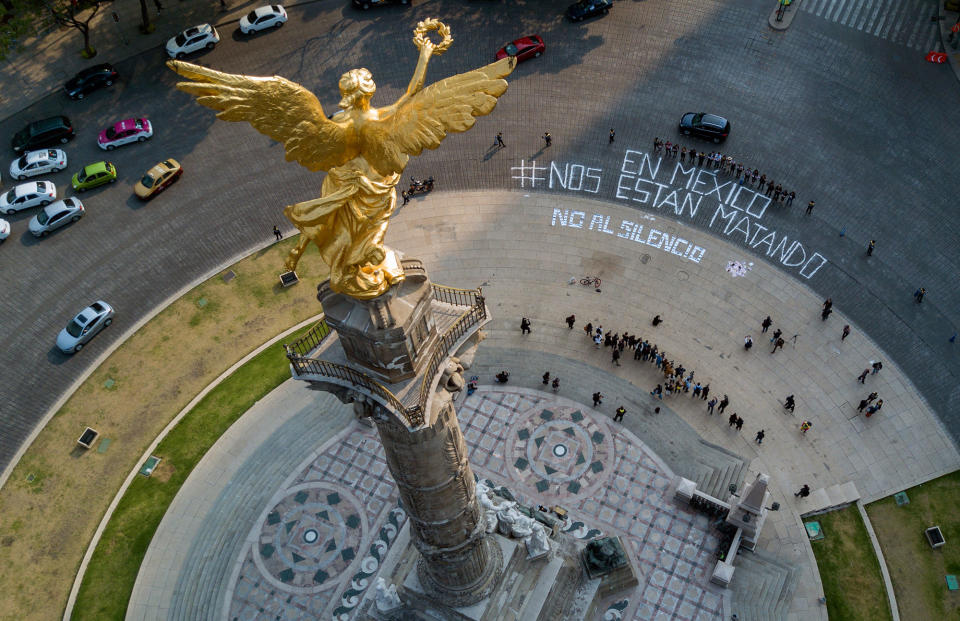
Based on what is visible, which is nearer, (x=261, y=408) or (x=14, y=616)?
(x=14, y=616)

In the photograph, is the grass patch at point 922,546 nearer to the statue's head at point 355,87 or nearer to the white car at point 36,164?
the statue's head at point 355,87

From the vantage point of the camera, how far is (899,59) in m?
64.3

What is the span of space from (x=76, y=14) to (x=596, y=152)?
4867 centimetres

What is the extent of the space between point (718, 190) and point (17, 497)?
50.6 meters

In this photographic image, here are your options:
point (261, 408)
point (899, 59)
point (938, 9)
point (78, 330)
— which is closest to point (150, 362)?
point (78, 330)

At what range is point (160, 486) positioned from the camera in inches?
1838

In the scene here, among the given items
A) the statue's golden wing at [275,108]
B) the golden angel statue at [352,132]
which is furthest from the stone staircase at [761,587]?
the statue's golden wing at [275,108]

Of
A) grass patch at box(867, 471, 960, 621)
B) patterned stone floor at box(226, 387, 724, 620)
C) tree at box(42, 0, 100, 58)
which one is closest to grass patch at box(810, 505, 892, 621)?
grass patch at box(867, 471, 960, 621)

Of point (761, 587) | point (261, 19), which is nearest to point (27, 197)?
point (261, 19)

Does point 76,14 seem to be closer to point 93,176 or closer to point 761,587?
point 93,176

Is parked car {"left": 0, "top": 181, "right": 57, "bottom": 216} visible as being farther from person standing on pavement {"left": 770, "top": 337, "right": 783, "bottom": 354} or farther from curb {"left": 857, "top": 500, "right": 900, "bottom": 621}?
curb {"left": 857, "top": 500, "right": 900, "bottom": 621}

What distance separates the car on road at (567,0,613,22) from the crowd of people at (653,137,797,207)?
15.3 meters

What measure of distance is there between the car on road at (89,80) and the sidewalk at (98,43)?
7.05 ft

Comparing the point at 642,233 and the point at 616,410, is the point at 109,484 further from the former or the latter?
the point at 642,233
